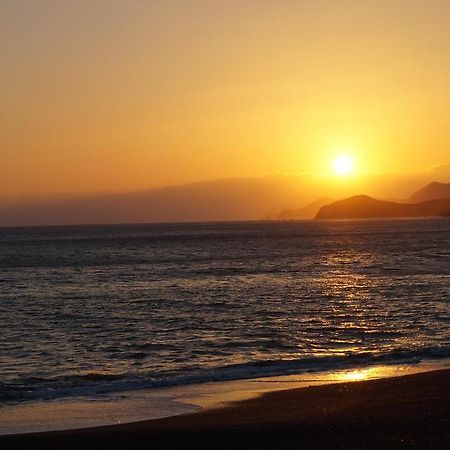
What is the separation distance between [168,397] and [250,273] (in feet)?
147

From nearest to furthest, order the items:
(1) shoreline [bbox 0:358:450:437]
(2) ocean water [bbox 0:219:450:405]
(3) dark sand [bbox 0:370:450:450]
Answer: (3) dark sand [bbox 0:370:450:450], (1) shoreline [bbox 0:358:450:437], (2) ocean water [bbox 0:219:450:405]

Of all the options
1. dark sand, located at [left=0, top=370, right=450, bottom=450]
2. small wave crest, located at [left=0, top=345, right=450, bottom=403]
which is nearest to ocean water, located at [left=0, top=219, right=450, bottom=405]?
small wave crest, located at [left=0, top=345, right=450, bottom=403]

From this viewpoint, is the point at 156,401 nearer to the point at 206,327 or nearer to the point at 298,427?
the point at 298,427

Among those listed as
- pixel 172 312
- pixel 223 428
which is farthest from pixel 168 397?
pixel 172 312

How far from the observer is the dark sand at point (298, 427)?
12.2m

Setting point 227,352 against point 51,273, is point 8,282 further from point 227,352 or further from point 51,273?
point 227,352

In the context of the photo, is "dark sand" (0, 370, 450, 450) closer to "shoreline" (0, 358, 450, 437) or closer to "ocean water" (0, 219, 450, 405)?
"shoreline" (0, 358, 450, 437)

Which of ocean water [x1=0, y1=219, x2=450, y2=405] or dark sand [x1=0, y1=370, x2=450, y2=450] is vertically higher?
dark sand [x1=0, y1=370, x2=450, y2=450]

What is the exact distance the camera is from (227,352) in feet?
79.7

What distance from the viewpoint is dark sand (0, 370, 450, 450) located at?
1220 cm

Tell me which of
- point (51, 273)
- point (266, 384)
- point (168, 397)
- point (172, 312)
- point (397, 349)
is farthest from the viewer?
point (51, 273)

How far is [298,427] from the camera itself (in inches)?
524

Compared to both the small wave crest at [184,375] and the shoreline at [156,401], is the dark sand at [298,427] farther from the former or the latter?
the small wave crest at [184,375]

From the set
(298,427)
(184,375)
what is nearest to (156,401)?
(184,375)
